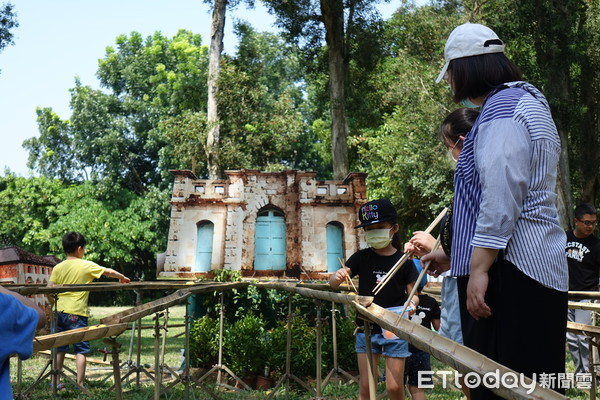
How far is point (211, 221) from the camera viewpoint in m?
9.49

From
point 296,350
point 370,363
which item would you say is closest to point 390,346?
point 370,363

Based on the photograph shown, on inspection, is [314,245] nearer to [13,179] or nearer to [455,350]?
[455,350]

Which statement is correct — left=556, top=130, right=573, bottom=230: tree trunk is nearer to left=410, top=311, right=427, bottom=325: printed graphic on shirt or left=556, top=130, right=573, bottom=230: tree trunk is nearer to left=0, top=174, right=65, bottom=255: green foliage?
left=410, top=311, right=427, bottom=325: printed graphic on shirt

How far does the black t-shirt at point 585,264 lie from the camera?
6.72m

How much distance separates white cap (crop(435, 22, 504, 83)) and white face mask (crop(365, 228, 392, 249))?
2248 millimetres

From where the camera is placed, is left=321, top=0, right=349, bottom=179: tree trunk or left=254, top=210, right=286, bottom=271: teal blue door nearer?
left=254, top=210, right=286, bottom=271: teal blue door

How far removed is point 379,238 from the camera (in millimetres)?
4461

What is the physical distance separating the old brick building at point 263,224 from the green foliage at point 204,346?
4.14ft

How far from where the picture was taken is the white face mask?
4.45 m

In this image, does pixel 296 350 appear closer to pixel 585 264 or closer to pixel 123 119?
pixel 585 264

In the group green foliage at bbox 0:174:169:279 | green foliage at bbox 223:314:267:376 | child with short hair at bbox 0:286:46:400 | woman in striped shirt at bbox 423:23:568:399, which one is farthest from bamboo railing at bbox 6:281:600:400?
green foliage at bbox 0:174:169:279

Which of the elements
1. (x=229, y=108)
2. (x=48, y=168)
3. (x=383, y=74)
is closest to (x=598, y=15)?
(x=383, y=74)

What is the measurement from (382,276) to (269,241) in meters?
5.00

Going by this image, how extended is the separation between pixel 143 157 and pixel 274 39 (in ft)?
27.0
